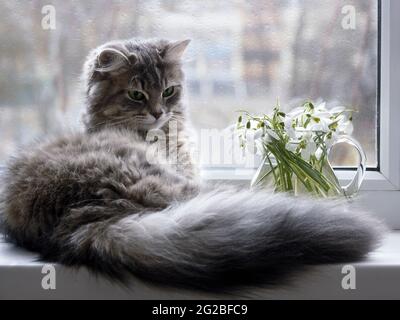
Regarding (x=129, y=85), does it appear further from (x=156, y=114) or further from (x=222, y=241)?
(x=222, y=241)

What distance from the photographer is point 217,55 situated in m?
1.72

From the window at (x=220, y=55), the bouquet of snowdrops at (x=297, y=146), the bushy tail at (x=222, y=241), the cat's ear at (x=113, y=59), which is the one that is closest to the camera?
the bushy tail at (x=222, y=241)

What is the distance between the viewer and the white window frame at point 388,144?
1606 mm

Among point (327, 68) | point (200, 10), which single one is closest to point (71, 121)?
point (200, 10)

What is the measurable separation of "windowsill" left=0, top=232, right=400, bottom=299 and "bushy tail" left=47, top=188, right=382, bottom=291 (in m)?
0.03

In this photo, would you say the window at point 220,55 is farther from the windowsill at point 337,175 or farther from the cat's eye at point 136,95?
the cat's eye at point 136,95

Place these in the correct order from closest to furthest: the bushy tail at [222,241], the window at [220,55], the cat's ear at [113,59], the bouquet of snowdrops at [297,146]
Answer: the bushy tail at [222,241], the bouquet of snowdrops at [297,146], the cat's ear at [113,59], the window at [220,55]

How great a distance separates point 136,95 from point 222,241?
0.60 meters

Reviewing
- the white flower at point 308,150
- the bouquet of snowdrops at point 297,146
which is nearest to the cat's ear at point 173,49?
the bouquet of snowdrops at point 297,146

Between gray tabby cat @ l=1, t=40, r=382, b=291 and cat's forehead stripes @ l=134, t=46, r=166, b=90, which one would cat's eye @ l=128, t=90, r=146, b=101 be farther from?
gray tabby cat @ l=1, t=40, r=382, b=291

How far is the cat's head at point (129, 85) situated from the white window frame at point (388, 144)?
283 millimetres

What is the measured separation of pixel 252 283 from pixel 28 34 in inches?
39.3

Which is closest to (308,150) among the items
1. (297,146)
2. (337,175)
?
(297,146)

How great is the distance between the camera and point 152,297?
1.12 metres
